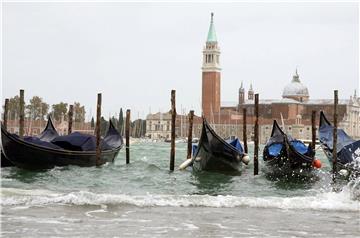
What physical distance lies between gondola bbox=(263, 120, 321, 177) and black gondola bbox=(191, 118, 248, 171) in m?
0.72

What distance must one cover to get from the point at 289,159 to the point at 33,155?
546 centimetres

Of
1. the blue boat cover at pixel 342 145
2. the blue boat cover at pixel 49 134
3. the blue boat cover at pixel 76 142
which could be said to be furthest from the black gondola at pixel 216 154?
the blue boat cover at pixel 49 134

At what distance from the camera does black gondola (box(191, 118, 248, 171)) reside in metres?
13.4

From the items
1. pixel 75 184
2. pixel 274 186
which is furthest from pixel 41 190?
pixel 274 186

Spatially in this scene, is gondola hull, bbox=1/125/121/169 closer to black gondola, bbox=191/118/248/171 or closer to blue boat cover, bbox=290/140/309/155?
black gondola, bbox=191/118/248/171

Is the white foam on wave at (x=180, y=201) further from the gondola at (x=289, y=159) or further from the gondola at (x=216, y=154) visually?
the gondola at (x=216, y=154)

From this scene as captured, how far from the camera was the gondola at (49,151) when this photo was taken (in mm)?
13367

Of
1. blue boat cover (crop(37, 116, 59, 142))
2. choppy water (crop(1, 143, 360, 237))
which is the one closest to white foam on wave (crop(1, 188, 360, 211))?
choppy water (crop(1, 143, 360, 237))

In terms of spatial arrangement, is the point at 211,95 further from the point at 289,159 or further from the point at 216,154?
the point at 289,159

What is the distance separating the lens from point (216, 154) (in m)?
13.7

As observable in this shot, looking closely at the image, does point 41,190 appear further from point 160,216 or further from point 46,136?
point 46,136

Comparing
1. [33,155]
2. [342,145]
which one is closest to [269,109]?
[342,145]

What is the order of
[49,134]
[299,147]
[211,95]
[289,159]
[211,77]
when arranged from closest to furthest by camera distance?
[289,159]
[299,147]
[49,134]
[211,95]
[211,77]

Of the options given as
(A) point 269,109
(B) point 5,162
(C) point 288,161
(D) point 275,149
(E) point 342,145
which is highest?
(A) point 269,109
